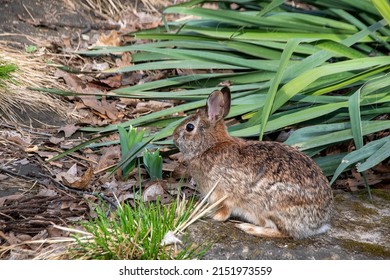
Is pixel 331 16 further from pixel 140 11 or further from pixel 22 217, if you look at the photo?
pixel 22 217

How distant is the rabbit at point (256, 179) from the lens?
4141 mm

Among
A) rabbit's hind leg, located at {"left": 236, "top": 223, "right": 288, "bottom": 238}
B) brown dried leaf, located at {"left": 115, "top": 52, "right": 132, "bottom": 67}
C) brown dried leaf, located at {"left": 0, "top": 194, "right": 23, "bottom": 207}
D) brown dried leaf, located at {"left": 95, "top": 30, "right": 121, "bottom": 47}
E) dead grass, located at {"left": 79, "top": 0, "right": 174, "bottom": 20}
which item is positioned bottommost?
rabbit's hind leg, located at {"left": 236, "top": 223, "right": 288, "bottom": 238}

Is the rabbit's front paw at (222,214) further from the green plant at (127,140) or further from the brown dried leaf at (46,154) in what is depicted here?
the brown dried leaf at (46,154)

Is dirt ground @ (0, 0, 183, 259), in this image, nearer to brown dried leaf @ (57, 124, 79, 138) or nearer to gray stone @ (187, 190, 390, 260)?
brown dried leaf @ (57, 124, 79, 138)

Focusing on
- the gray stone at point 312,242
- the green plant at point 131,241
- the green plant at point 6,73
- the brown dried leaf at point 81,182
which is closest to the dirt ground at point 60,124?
the brown dried leaf at point 81,182

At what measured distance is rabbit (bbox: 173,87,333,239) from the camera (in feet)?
13.6

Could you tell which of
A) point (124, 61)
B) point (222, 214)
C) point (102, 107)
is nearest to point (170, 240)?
point (222, 214)

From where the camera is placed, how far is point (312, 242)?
416cm

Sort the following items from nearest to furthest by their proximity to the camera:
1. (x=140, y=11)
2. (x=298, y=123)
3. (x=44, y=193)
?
(x=44, y=193) < (x=298, y=123) < (x=140, y=11)

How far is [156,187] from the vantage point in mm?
4797

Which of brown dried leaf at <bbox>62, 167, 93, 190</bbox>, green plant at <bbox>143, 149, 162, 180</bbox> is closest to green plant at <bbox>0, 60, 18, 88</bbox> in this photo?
brown dried leaf at <bbox>62, 167, 93, 190</bbox>
